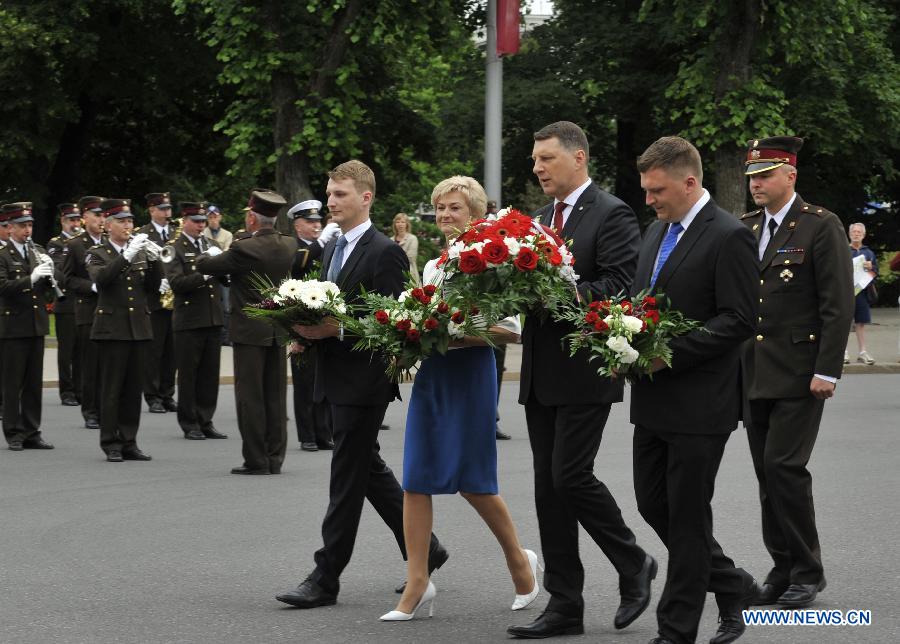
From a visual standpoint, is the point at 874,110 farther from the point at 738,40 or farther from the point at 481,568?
the point at 481,568

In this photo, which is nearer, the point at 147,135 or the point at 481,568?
the point at 481,568

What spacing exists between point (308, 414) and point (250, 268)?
2.06 meters

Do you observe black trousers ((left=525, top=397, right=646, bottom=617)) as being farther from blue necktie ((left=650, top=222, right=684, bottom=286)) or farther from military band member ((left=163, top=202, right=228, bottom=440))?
military band member ((left=163, top=202, right=228, bottom=440))

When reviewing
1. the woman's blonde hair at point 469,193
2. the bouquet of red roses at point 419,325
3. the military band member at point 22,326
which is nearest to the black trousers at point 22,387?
the military band member at point 22,326

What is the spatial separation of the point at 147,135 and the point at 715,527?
1249 inches

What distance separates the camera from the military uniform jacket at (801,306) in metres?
6.99

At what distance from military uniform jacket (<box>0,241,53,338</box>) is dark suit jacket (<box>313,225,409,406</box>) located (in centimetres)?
683

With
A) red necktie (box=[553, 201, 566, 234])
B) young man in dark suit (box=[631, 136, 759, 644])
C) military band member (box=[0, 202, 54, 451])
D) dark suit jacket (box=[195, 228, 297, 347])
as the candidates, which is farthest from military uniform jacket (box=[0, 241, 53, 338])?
young man in dark suit (box=[631, 136, 759, 644])

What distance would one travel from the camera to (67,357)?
56.3ft

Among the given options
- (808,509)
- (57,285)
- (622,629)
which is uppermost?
(57,285)

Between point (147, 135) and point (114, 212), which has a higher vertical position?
point (147, 135)

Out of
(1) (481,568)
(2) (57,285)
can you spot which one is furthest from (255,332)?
(1) (481,568)

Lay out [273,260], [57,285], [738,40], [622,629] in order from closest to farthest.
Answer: [622,629] → [273,260] → [57,285] → [738,40]

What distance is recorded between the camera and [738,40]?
28281 millimetres
